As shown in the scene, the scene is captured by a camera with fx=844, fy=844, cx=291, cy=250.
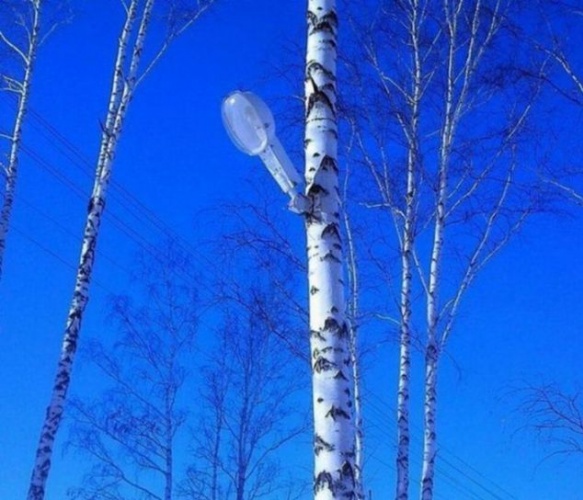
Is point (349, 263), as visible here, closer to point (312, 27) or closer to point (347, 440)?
point (312, 27)

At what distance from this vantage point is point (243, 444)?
639 inches

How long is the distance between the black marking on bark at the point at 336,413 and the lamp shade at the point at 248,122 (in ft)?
4.56

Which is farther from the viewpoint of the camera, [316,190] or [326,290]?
[316,190]

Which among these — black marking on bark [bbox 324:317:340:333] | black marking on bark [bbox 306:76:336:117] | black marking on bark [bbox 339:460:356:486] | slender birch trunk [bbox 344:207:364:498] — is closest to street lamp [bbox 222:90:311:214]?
black marking on bark [bbox 324:317:340:333]

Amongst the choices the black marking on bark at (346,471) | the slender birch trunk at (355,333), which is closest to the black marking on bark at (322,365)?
the black marking on bark at (346,471)

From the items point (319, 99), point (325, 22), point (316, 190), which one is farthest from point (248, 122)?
point (325, 22)

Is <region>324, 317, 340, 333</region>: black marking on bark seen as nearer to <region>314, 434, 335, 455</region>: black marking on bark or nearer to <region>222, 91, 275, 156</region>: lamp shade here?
<region>314, 434, 335, 455</region>: black marking on bark

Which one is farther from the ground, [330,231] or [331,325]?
[330,231]

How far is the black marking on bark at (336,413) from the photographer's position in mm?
4410

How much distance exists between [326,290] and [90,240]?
5.80m

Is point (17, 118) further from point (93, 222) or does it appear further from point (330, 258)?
point (330, 258)

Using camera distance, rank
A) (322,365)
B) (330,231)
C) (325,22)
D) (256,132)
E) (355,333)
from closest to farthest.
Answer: (256,132)
(322,365)
(330,231)
(325,22)
(355,333)

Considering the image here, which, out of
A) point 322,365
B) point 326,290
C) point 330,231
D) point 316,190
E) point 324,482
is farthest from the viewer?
point 316,190

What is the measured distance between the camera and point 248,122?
13.9 feet
